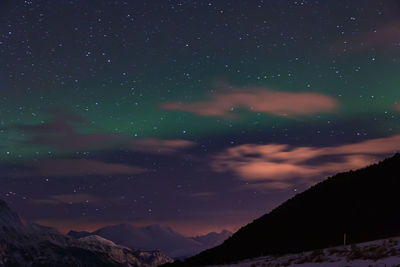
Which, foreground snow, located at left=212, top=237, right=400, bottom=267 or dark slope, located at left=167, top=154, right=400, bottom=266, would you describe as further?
dark slope, located at left=167, top=154, right=400, bottom=266

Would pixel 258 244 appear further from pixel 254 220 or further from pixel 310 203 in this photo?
pixel 254 220

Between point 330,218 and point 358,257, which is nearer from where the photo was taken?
point 358,257

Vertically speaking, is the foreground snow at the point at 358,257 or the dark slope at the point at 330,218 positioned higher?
the dark slope at the point at 330,218

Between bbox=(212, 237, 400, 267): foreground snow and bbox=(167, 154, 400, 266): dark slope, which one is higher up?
bbox=(167, 154, 400, 266): dark slope

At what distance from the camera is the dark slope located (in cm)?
3578

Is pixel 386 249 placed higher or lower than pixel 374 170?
lower

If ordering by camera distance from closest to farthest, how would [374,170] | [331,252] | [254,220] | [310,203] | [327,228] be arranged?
[331,252] < [327,228] < [374,170] < [310,203] < [254,220]

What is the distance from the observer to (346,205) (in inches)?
1672

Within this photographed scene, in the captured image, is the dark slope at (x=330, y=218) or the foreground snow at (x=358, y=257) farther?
the dark slope at (x=330, y=218)

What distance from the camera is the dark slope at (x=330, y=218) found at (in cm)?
3578

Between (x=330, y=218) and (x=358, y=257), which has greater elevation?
(x=330, y=218)

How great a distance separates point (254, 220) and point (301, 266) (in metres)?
41.2

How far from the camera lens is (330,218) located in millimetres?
41719

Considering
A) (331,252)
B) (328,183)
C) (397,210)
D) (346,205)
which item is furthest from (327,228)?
(331,252)
